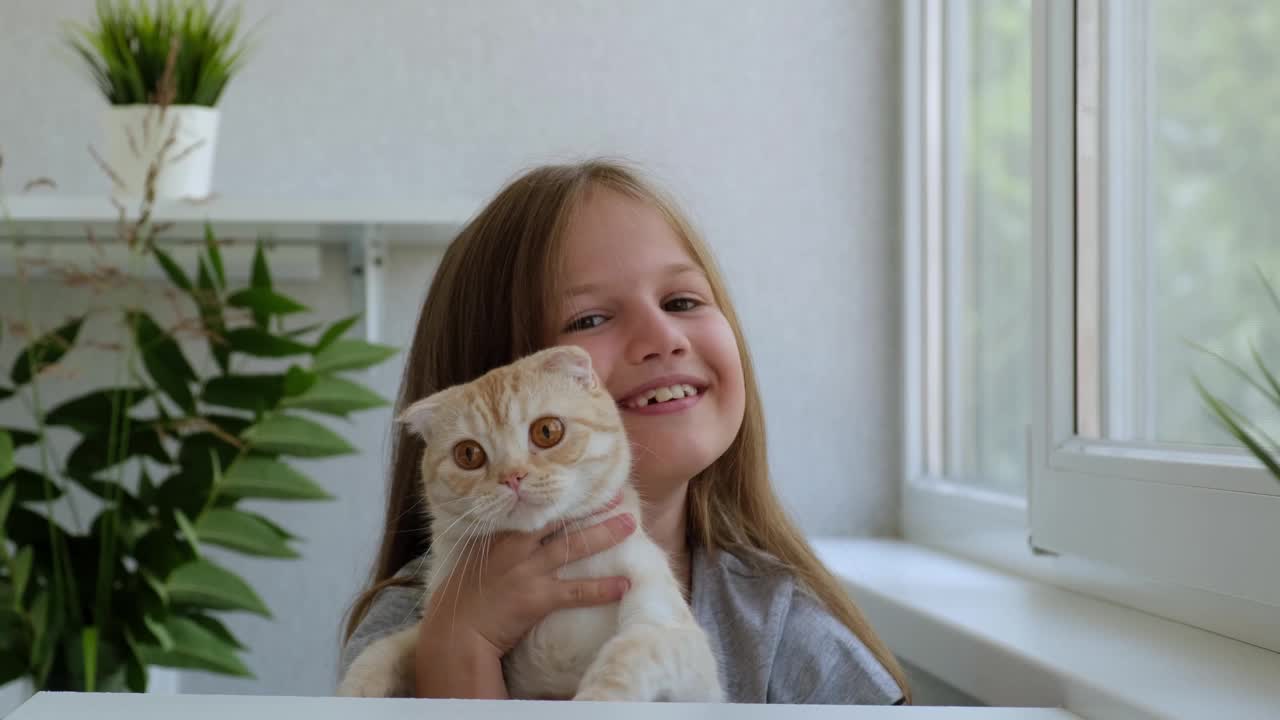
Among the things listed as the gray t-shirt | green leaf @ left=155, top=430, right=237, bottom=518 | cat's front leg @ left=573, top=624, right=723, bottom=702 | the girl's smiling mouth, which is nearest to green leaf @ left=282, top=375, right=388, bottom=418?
green leaf @ left=155, top=430, right=237, bottom=518

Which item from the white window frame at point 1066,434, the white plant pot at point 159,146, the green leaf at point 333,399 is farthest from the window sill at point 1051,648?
the white plant pot at point 159,146

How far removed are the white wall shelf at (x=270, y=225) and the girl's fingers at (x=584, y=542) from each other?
72cm

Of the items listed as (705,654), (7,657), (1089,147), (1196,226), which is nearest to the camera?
(705,654)

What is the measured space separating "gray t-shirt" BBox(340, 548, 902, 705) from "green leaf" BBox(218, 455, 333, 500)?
0.45 meters

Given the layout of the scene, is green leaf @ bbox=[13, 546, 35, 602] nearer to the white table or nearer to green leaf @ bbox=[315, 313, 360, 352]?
green leaf @ bbox=[315, 313, 360, 352]

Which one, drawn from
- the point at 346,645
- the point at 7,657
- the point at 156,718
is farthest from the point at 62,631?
the point at 156,718

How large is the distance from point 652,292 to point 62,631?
83 centimetres

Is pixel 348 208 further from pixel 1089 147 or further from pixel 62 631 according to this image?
pixel 1089 147

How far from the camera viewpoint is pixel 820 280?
66.8 inches

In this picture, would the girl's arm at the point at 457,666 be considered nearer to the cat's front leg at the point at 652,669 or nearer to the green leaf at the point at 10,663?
the cat's front leg at the point at 652,669

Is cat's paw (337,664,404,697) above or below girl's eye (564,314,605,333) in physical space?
below

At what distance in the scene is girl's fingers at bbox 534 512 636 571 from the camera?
0.69 m

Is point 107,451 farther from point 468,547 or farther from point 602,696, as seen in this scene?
point 602,696

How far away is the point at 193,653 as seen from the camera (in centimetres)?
131
